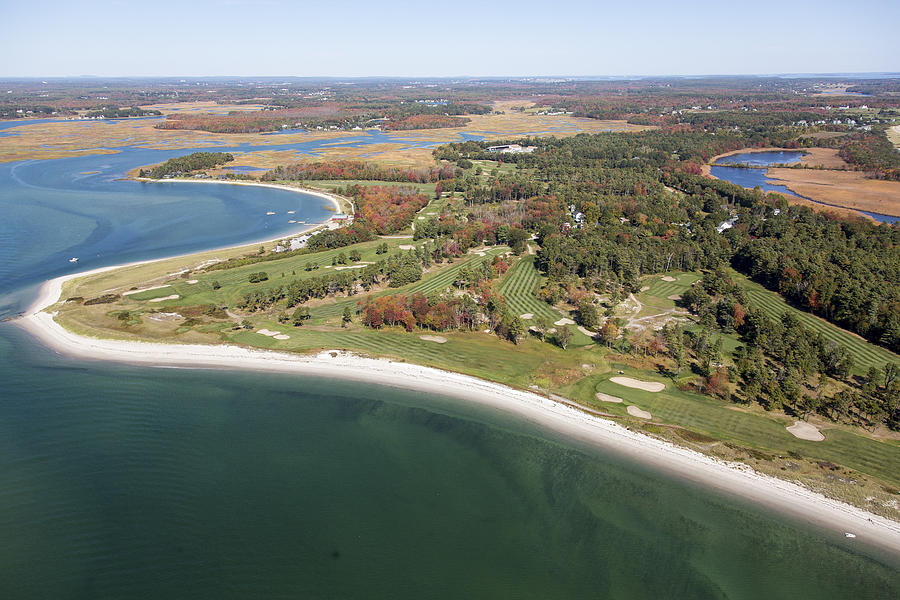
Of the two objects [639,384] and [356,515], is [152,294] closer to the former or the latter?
[356,515]

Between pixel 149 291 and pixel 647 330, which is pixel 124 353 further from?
pixel 647 330

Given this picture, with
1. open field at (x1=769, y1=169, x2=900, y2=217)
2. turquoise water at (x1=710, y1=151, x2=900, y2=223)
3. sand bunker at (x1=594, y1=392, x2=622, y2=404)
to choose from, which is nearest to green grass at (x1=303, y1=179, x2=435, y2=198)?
turquoise water at (x1=710, y1=151, x2=900, y2=223)

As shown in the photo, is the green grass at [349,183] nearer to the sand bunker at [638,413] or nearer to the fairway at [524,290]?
the fairway at [524,290]

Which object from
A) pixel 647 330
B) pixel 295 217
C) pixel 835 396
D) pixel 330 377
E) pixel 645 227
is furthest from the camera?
pixel 295 217

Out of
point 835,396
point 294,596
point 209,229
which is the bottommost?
point 294,596

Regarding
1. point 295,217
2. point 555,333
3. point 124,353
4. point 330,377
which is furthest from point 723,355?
point 295,217
